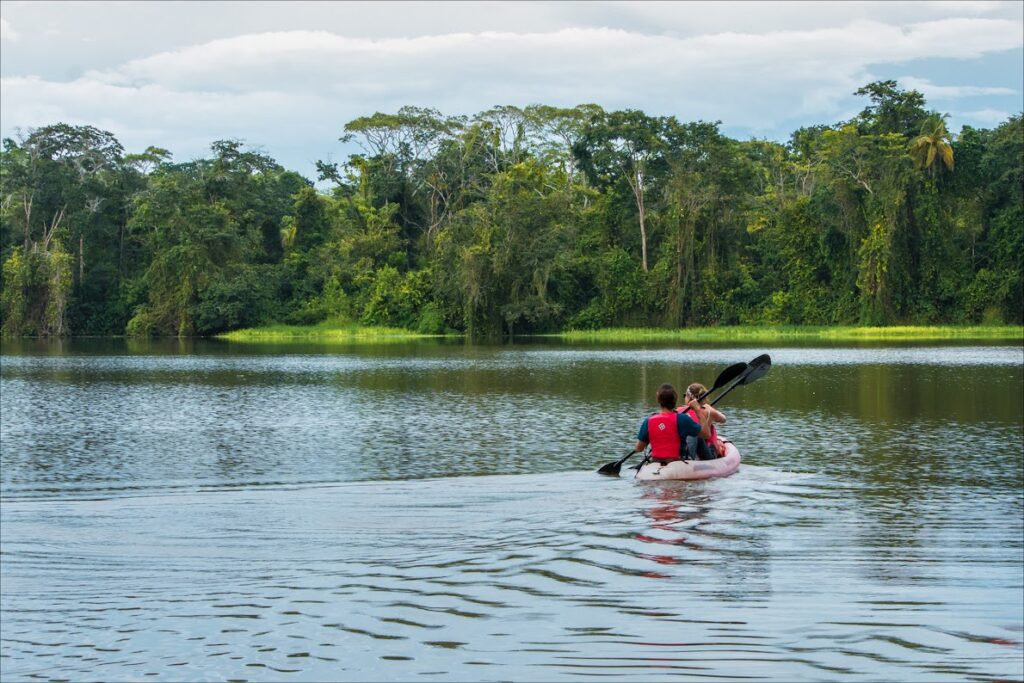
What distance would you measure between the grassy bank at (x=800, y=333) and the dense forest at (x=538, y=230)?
1.93 m

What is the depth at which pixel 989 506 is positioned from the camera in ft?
42.4

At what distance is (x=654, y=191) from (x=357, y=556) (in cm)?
6798

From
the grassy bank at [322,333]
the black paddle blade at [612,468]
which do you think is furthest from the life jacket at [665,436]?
the grassy bank at [322,333]

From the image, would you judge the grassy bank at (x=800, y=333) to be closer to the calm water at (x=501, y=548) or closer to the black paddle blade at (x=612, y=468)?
the calm water at (x=501, y=548)

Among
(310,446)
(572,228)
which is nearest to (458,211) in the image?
(572,228)

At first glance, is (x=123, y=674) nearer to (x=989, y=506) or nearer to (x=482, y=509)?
(x=482, y=509)

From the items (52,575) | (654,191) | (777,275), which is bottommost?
(52,575)

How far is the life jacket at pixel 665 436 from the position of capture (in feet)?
46.5

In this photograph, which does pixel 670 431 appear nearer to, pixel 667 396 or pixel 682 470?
pixel 682 470

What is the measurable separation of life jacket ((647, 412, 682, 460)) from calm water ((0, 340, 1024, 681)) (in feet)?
2.11

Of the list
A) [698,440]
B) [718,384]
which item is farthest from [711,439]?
[718,384]

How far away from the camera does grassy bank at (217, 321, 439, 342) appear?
7588cm

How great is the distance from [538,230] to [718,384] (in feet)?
179

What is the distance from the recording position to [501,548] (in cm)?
1050
